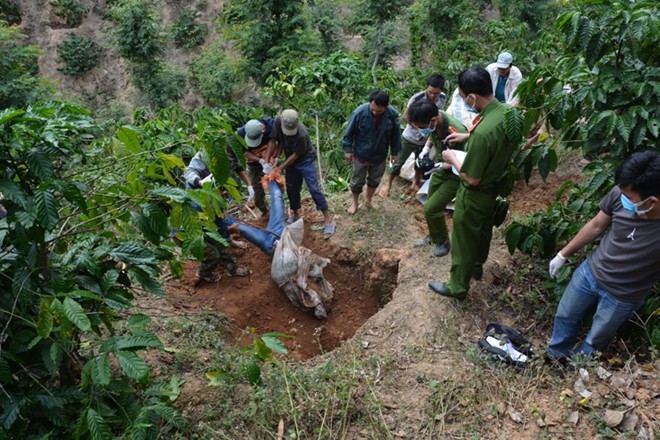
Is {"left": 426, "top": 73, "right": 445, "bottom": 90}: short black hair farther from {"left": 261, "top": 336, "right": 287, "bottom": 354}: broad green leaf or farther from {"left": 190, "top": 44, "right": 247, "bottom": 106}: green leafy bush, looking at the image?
{"left": 190, "top": 44, "right": 247, "bottom": 106}: green leafy bush

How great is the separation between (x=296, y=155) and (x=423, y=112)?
1.55 meters

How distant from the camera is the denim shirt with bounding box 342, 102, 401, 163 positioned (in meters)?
4.79

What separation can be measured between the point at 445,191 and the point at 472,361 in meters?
1.43

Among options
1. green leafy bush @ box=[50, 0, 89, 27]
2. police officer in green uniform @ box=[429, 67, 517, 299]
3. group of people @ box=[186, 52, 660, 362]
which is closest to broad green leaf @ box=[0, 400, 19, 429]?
group of people @ box=[186, 52, 660, 362]

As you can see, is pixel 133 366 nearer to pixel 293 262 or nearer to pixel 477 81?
pixel 293 262

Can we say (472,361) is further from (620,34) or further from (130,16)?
(130,16)

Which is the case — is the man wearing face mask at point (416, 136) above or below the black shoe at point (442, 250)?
above

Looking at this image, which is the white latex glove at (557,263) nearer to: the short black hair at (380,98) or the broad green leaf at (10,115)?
the short black hair at (380,98)

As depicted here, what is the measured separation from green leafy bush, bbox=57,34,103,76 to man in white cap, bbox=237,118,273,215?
19683mm

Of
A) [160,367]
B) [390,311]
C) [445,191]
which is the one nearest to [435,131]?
[445,191]

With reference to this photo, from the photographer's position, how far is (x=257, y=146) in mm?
4957

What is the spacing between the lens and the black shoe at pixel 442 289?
3723 millimetres

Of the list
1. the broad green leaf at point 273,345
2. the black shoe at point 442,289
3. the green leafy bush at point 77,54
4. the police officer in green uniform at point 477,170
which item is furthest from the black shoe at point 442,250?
the green leafy bush at point 77,54

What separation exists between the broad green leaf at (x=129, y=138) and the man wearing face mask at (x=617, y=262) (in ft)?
8.11
